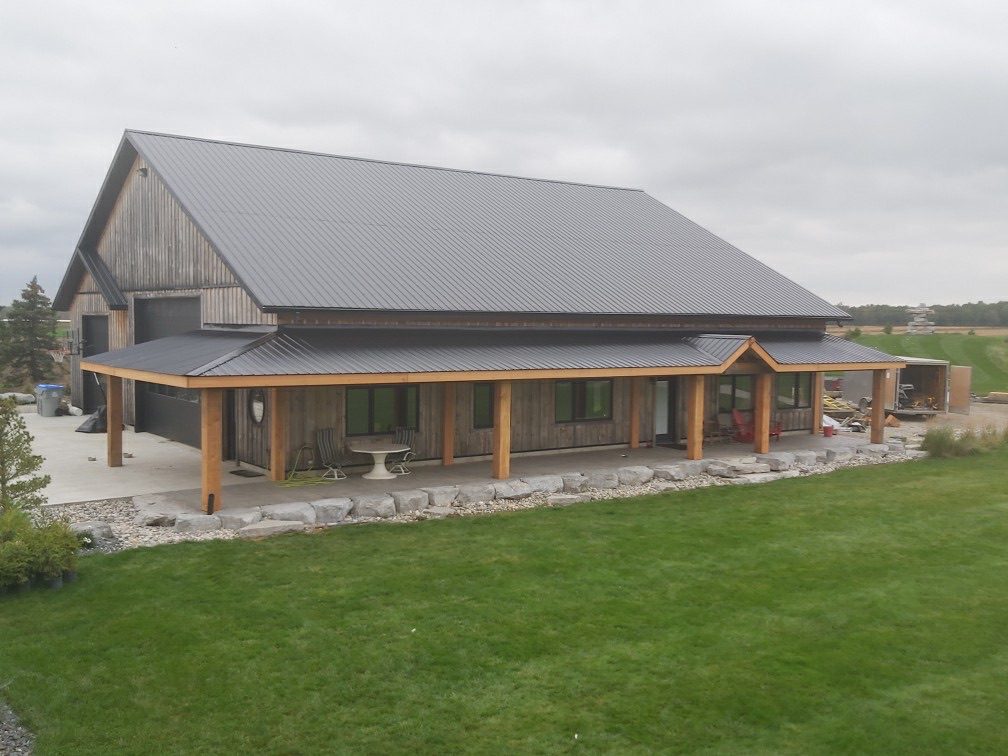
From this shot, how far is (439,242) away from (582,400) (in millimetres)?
4870

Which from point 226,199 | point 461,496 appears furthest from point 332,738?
point 226,199

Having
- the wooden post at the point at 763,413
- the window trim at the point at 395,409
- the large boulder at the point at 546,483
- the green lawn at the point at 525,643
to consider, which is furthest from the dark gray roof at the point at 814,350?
the window trim at the point at 395,409

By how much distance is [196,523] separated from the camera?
1281cm

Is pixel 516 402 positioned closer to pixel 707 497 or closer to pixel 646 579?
pixel 707 497

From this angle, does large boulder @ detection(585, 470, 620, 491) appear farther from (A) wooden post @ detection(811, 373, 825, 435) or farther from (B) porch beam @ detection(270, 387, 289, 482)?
(A) wooden post @ detection(811, 373, 825, 435)

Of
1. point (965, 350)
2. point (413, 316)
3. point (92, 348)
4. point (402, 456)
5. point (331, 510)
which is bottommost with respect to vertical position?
point (331, 510)

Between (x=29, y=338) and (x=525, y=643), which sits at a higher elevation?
(x=29, y=338)

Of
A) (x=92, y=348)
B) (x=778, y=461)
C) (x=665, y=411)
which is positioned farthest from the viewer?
(x=92, y=348)

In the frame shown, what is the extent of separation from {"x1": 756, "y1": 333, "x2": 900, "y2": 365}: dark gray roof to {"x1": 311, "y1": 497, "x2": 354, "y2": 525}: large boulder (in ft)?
37.3

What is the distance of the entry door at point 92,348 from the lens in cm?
2594

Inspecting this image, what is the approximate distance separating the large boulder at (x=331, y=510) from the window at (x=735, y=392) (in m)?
12.2

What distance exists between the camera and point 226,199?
18969mm

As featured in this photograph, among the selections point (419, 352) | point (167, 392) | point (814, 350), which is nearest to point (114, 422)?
point (167, 392)

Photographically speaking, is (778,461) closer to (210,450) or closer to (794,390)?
(794,390)
